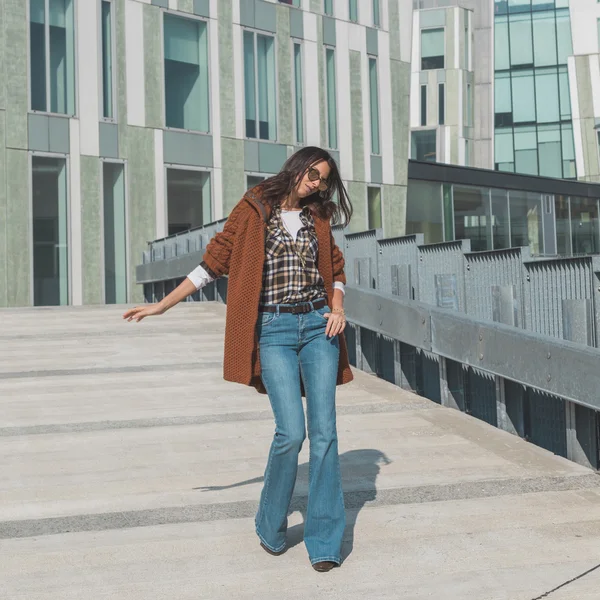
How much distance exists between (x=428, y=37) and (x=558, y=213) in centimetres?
2989

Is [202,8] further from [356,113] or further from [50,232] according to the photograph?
[50,232]

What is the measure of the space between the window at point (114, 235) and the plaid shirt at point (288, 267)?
19525mm

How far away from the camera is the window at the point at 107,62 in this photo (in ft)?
79.2

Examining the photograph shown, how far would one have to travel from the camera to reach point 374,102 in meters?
30.4

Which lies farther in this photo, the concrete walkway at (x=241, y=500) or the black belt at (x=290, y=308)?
the black belt at (x=290, y=308)

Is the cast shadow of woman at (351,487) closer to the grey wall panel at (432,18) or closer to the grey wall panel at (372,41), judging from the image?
the grey wall panel at (372,41)

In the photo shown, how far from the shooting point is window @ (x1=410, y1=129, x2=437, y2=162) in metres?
64.3

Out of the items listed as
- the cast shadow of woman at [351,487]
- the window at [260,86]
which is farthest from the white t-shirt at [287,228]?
the window at [260,86]

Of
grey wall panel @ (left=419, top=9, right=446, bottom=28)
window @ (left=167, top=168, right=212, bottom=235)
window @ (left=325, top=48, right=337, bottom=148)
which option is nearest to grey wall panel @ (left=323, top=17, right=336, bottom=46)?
window @ (left=325, top=48, right=337, bottom=148)

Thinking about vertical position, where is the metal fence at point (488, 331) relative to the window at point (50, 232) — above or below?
below

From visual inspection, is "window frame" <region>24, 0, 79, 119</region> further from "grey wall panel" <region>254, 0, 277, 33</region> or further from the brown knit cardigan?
the brown knit cardigan

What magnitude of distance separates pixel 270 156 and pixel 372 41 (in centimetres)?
544

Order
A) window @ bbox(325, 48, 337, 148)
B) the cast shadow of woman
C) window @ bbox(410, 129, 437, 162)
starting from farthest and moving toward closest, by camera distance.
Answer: window @ bbox(410, 129, 437, 162) < window @ bbox(325, 48, 337, 148) < the cast shadow of woman

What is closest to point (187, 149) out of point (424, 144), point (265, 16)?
Answer: point (265, 16)
